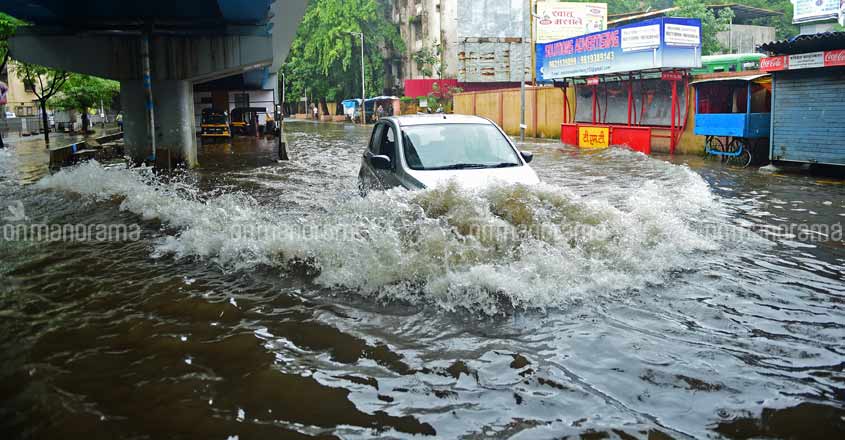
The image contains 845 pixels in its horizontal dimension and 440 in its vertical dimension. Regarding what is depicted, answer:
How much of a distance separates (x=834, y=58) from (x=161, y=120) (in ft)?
56.6

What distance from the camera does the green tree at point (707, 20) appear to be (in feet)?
156

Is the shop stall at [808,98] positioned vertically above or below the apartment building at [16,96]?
below

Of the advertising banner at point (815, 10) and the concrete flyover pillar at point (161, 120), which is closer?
the concrete flyover pillar at point (161, 120)

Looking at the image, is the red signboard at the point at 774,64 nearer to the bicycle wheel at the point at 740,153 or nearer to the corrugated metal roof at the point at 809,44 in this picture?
the corrugated metal roof at the point at 809,44

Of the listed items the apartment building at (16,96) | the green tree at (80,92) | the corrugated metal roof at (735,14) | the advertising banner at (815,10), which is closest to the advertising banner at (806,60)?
the advertising banner at (815,10)

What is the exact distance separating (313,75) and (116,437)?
6657 centimetres

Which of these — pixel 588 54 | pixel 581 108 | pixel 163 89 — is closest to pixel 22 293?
pixel 163 89

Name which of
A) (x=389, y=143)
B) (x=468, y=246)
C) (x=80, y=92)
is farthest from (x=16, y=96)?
(x=468, y=246)

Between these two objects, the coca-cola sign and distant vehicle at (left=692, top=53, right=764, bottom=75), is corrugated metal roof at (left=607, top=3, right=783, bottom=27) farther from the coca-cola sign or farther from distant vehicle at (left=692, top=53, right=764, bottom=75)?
the coca-cola sign

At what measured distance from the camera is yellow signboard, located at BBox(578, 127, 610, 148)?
85.3 ft

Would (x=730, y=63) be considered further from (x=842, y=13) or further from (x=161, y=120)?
(x=161, y=120)

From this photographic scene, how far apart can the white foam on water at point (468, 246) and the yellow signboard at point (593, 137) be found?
17.8 metres

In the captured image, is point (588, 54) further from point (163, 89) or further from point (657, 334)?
point (657, 334)

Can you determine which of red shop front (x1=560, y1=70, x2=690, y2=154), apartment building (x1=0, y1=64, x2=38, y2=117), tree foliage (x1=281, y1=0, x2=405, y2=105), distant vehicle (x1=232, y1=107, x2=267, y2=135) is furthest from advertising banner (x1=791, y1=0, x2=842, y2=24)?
apartment building (x1=0, y1=64, x2=38, y2=117)
